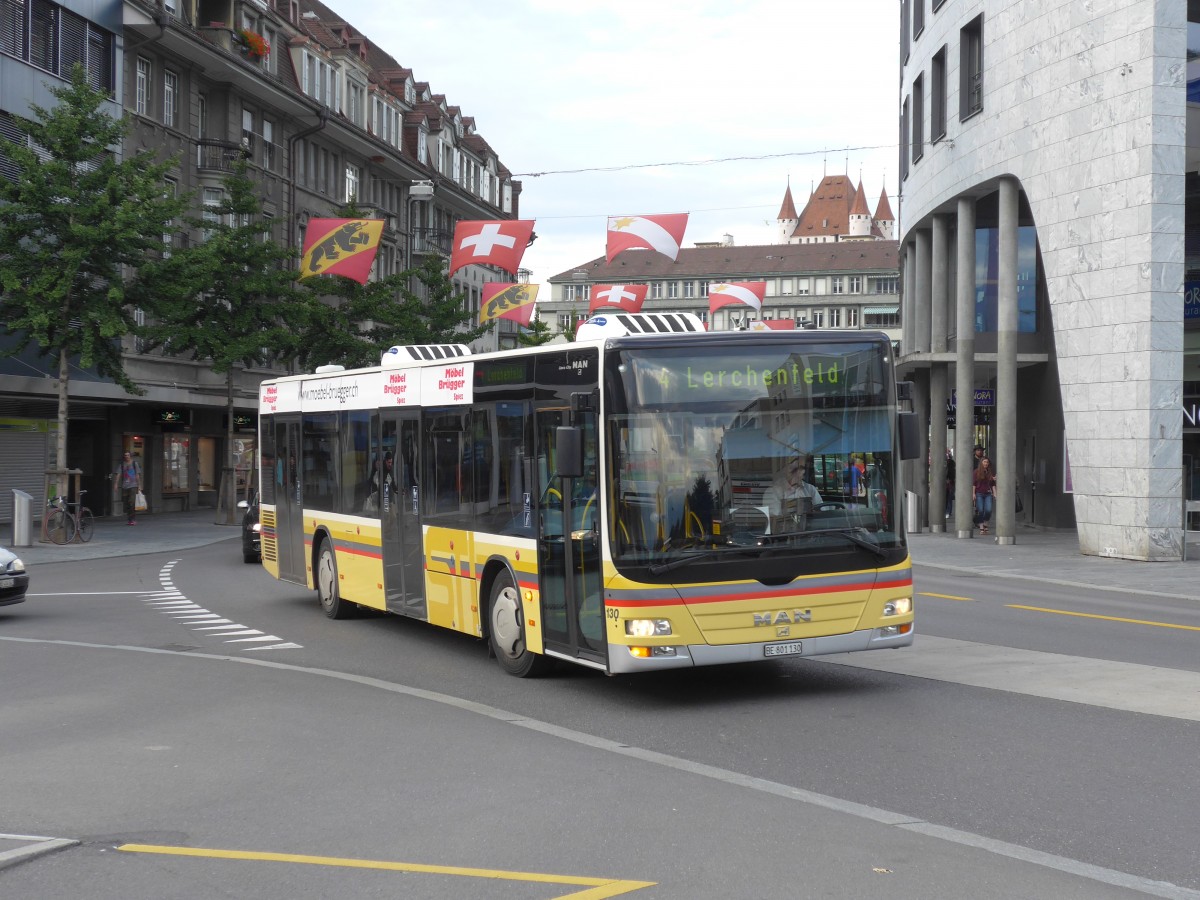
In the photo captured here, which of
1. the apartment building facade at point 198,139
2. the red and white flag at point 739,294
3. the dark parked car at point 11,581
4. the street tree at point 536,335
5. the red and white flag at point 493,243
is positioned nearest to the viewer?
the dark parked car at point 11,581

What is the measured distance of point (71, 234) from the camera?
97.3 feet

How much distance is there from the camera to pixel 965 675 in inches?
446

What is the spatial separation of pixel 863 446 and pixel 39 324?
22.7m

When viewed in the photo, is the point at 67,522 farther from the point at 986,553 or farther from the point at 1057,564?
the point at 1057,564

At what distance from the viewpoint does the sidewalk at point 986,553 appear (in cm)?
2234

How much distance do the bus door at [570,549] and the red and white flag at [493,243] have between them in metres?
21.2

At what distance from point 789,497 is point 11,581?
9.97 meters

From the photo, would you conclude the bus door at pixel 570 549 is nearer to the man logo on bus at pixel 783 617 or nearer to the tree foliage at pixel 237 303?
the man logo on bus at pixel 783 617

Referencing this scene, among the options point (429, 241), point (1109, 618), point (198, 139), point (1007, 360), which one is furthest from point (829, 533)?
point (429, 241)

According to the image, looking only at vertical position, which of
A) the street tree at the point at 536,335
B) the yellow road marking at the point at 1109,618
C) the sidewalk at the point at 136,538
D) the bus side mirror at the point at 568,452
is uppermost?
the street tree at the point at 536,335

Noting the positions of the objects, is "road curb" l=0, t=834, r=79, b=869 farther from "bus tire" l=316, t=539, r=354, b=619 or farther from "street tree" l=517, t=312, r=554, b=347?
"street tree" l=517, t=312, r=554, b=347

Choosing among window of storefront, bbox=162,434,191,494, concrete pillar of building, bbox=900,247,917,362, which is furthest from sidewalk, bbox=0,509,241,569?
concrete pillar of building, bbox=900,247,917,362

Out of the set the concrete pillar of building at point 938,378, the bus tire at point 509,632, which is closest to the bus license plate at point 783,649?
the bus tire at point 509,632

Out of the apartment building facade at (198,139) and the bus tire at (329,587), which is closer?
the bus tire at (329,587)
